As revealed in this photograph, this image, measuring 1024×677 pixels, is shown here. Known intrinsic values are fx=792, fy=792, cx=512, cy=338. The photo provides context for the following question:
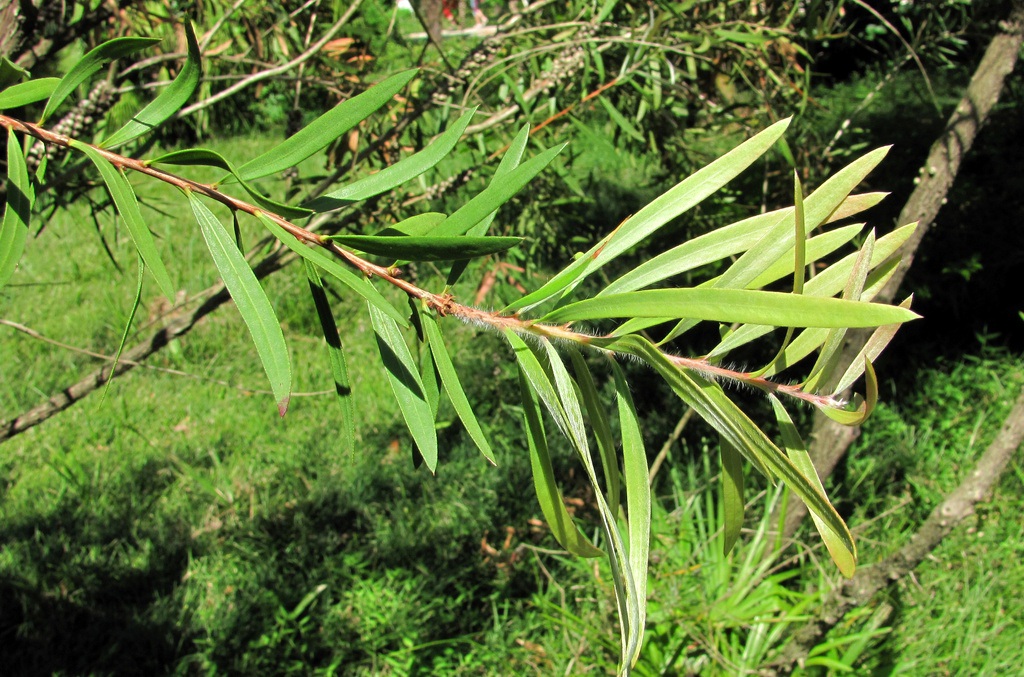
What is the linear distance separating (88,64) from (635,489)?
1.53ft

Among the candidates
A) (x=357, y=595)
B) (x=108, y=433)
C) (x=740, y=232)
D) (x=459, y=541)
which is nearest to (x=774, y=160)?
(x=459, y=541)

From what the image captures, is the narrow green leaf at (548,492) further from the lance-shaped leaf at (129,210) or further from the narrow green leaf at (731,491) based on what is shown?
the lance-shaped leaf at (129,210)

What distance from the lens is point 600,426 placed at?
1.71ft

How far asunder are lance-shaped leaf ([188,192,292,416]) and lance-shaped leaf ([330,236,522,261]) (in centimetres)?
7

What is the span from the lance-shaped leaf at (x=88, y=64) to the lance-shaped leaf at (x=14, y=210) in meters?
0.03

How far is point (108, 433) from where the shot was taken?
2.60m

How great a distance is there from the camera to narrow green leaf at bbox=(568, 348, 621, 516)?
0.52 meters

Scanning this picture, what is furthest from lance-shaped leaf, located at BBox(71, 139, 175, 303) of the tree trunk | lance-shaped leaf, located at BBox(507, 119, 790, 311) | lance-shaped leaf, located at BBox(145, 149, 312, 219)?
the tree trunk

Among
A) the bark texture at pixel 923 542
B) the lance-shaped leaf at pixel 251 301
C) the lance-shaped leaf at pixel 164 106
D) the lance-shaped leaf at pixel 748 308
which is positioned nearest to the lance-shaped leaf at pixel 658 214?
the lance-shaped leaf at pixel 748 308

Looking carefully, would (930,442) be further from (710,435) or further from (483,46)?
(483,46)

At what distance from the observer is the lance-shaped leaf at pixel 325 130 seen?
1.73 ft

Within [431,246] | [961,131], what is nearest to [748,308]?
[431,246]

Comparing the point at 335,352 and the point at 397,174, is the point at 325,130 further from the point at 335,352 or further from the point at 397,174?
the point at 335,352

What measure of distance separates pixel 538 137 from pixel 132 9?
28.4 inches
